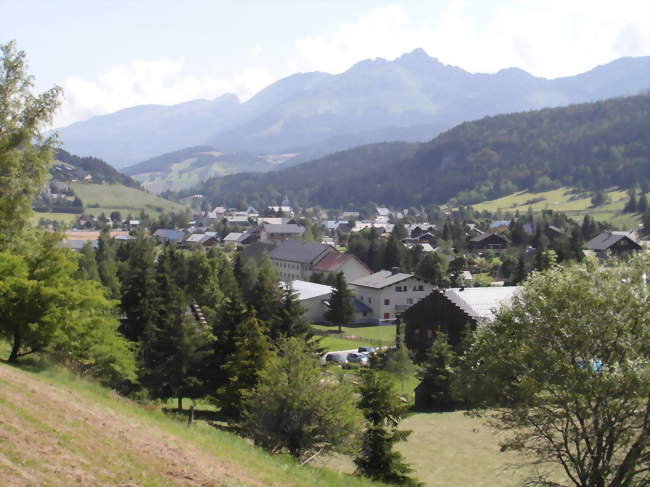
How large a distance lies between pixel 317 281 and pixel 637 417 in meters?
73.5

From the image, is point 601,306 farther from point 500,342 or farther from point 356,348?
point 356,348

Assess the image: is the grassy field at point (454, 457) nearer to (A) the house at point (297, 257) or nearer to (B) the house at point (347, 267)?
(B) the house at point (347, 267)

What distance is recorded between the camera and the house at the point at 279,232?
500 ft

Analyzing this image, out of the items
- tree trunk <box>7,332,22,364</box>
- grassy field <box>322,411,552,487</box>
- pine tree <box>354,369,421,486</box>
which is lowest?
grassy field <box>322,411,552,487</box>

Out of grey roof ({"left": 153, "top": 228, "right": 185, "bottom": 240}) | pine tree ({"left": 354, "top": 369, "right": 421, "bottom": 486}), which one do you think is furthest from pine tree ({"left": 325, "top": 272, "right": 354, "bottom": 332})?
grey roof ({"left": 153, "top": 228, "right": 185, "bottom": 240})

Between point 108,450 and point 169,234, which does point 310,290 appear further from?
point 169,234

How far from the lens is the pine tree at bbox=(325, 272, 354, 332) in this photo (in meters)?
68.4

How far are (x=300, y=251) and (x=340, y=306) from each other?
37.3 meters

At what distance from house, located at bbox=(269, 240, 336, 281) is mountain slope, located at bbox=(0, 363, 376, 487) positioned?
264 feet

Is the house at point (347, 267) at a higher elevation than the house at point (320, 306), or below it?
higher

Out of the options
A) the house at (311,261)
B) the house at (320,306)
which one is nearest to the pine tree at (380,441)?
the house at (320,306)

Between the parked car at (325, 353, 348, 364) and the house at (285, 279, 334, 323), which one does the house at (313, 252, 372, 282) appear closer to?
the house at (285, 279, 334, 323)

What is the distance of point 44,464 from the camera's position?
10844 millimetres

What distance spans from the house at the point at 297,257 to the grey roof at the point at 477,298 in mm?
45623
